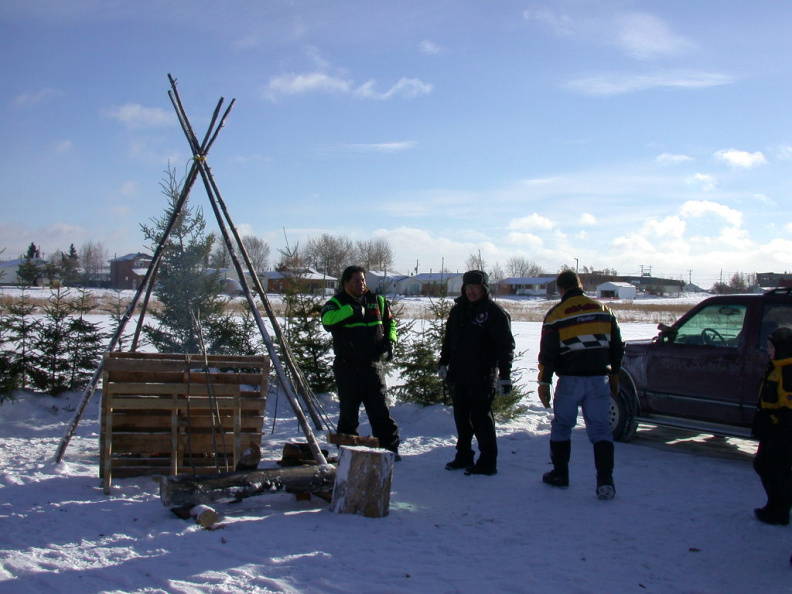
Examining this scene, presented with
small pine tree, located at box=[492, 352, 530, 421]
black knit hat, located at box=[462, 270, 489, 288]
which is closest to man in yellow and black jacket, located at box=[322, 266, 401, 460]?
black knit hat, located at box=[462, 270, 489, 288]

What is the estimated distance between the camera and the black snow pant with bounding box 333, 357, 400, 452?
658 cm

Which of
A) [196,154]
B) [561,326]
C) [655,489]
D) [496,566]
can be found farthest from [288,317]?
[496,566]

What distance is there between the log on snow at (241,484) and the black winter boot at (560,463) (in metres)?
1.97

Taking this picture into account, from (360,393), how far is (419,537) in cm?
213

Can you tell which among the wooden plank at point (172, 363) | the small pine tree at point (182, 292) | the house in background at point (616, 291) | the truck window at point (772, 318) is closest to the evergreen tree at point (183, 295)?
the small pine tree at point (182, 292)

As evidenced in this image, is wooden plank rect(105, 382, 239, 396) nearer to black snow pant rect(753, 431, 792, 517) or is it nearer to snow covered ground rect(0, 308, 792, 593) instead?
snow covered ground rect(0, 308, 792, 593)

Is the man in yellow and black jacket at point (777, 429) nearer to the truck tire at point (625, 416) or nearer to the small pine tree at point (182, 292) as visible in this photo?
the truck tire at point (625, 416)

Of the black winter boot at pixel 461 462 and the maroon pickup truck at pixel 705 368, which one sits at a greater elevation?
the maroon pickup truck at pixel 705 368

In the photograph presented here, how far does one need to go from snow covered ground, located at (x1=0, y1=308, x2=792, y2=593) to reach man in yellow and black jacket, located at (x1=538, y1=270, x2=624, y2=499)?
1.49 feet

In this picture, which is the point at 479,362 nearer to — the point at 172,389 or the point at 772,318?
the point at 172,389

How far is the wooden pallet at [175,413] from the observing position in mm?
5762

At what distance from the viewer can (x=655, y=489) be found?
6.15 m

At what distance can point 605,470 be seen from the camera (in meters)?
5.70

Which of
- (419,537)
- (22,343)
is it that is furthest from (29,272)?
(419,537)
